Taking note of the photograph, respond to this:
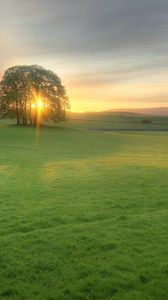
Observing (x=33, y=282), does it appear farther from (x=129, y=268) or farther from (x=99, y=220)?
(x=99, y=220)

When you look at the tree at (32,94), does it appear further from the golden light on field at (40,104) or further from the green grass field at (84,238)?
the green grass field at (84,238)

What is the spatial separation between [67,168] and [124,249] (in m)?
21.0

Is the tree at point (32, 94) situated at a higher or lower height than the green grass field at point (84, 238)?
higher

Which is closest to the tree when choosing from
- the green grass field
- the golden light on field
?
the golden light on field

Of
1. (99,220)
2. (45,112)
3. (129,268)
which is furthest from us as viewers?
(45,112)

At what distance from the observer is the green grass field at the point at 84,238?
32.7ft

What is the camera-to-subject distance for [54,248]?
12852 millimetres

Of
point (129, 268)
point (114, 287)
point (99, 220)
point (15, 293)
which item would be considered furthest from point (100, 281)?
point (99, 220)

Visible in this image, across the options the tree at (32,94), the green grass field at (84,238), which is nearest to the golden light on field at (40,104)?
the tree at (32,94)

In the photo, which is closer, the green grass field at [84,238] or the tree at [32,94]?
the green grass field at [84,238]

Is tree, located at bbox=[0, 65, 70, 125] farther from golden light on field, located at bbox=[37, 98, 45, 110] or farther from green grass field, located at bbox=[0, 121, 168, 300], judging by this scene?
green grass field, located at bbox=[0, 121, 168, 300]

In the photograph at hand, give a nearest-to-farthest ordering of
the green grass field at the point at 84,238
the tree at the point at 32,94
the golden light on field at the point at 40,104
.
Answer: the green grass field at the point at 84,238 → the tree at the point at 32,94 → the golden light on field at the point at 40,104

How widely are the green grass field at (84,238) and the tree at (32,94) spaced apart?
6567 cm

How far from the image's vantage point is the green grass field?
9.98 metres
